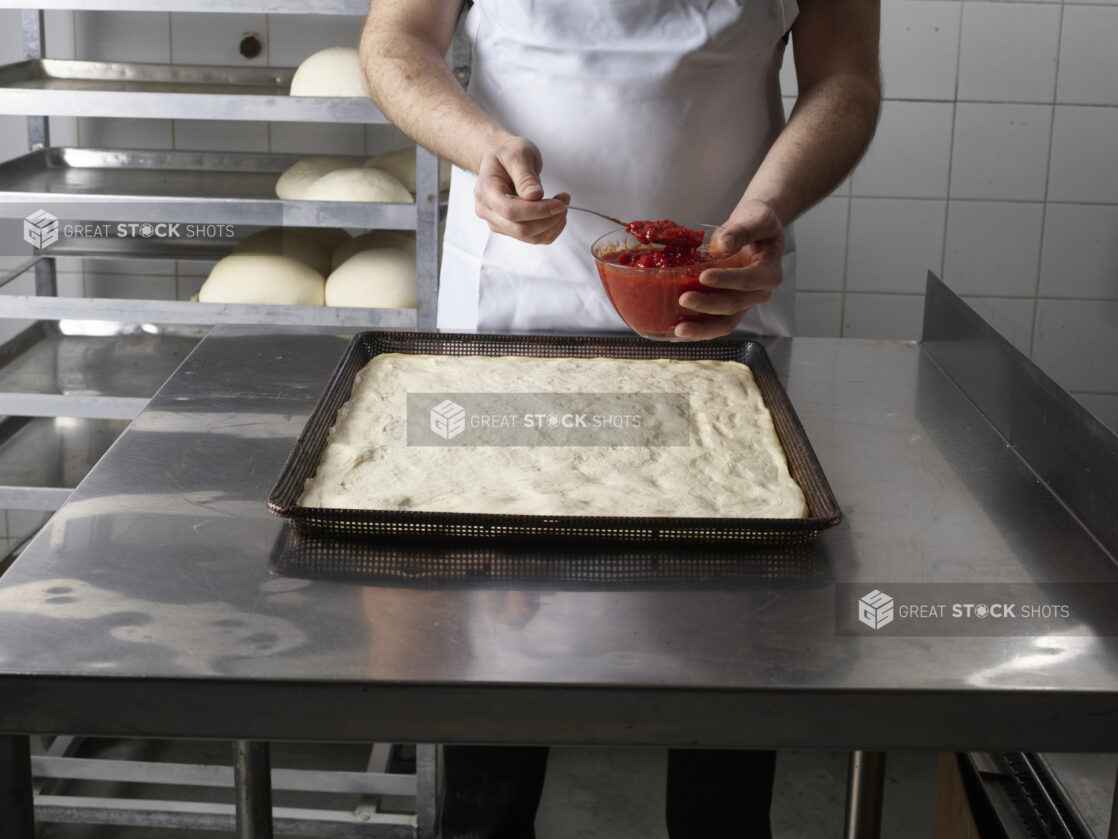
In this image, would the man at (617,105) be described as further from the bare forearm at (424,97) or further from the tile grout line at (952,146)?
the tile grout line at (952,146)

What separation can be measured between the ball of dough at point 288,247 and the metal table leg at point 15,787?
142 centimetres

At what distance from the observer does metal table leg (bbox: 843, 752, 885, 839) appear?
4.16 ft

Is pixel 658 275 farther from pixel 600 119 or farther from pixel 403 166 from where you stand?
pixel 403 166

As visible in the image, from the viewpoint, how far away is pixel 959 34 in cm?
244

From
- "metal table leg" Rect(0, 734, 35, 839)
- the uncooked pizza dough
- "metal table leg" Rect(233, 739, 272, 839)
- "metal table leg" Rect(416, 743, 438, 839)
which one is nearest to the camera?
"metal table leg" Rect(0, 734, 35, 839)

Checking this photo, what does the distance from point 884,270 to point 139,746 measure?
6.45 ft

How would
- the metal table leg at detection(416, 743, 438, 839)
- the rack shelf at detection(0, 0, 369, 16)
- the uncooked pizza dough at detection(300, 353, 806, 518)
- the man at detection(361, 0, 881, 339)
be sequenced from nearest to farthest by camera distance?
the uncooked pizza dough at detection(300, 353, 806, 518)
the man at detection(361, 0, 881, 339)
the rack shelf at detection(0, 0, 369, 16)
the metal table leg at detection(416, 743, 438, 839)

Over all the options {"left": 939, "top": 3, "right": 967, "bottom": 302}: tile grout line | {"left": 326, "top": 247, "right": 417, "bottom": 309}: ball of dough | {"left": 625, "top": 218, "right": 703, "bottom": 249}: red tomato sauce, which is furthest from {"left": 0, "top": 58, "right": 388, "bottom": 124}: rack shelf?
{"left": 939, "top": 3, "right": 967, "bottom": 302}: tile grout line

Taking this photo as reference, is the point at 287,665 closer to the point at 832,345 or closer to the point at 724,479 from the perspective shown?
the point at 724,479

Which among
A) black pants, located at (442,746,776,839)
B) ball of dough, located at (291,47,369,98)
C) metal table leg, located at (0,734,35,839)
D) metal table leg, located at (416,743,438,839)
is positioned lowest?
metal table leg, located at (416,743,438,839)

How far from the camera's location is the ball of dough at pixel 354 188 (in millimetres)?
Answer: 1954

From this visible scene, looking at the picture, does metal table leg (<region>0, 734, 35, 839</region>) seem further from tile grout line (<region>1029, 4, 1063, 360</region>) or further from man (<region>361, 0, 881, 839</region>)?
tile grout line (<region>1029, 4, 1063, 360</region>)

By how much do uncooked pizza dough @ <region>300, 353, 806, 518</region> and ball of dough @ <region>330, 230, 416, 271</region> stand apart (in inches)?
38.9

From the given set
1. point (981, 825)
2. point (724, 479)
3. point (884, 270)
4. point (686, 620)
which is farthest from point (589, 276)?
point (884, 270)
